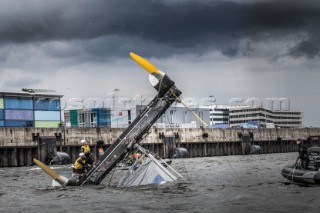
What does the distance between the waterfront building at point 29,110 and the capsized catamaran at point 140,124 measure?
75897 mm

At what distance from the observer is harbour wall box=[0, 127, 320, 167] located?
6938 centimetres

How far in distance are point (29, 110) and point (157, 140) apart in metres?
33.4

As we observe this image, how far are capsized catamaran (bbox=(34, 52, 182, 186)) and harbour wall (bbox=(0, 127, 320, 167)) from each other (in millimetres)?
16151

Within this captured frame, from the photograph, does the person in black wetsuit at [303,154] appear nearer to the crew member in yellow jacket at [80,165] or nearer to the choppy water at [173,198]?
the choppy water at [173,198]

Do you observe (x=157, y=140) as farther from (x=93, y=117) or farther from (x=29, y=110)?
(x=93, y=117)

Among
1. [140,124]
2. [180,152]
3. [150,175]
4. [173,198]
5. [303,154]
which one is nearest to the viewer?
[173,198]

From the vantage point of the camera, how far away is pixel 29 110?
109062mm

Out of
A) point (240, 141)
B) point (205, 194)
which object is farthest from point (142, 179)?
point (240, 141)

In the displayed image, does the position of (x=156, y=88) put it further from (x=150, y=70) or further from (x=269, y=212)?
(x=269, y=212)

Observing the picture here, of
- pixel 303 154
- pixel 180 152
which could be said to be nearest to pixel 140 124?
pixel 303 154

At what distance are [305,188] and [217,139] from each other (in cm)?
7372

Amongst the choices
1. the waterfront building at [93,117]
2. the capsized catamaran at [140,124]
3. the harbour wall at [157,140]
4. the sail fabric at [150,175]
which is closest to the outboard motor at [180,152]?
the harbour wall at [157,140]

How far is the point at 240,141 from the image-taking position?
111m

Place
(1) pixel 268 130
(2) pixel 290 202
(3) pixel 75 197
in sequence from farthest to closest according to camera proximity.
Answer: (1) pixel 268 130 < (3) pixel 75 197 < (2) pixel 290 202
